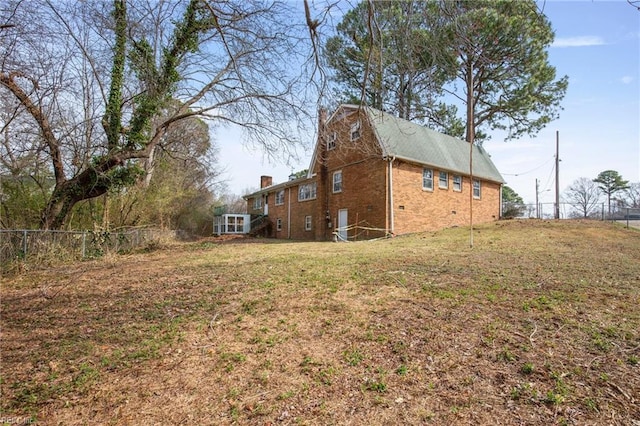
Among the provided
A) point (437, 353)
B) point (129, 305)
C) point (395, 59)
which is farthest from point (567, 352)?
point (129, 305)

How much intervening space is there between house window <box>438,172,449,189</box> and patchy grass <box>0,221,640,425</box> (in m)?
11.2

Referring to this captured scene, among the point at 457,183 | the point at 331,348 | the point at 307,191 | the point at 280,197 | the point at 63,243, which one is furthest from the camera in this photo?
the point at 280,197

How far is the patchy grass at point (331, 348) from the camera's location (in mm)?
2721

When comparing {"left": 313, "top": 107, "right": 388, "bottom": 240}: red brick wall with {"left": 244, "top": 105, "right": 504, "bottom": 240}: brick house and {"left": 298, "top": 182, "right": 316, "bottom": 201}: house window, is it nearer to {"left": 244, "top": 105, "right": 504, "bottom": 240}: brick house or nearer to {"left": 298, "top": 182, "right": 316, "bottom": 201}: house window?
{"left": 244, "top": 105, "right": 504, "bottom": 240}: brick house

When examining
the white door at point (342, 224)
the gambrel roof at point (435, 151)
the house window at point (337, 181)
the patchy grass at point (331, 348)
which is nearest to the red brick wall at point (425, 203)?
the gambrel roof at point (435, 151)

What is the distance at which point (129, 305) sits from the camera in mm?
5258

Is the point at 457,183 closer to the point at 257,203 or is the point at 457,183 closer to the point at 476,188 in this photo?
the point at 476,188

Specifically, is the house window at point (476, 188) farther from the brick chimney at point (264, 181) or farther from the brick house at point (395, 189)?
the brick chimney at point (264, 181)

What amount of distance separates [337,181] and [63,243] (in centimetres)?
1285

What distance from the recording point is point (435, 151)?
17.9 metres

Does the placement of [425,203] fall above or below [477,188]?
below

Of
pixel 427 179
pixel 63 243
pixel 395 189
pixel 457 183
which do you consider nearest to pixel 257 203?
pixel 395 189

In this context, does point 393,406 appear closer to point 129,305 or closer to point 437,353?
point 437,353

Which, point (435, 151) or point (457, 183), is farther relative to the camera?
point (457, 183)
